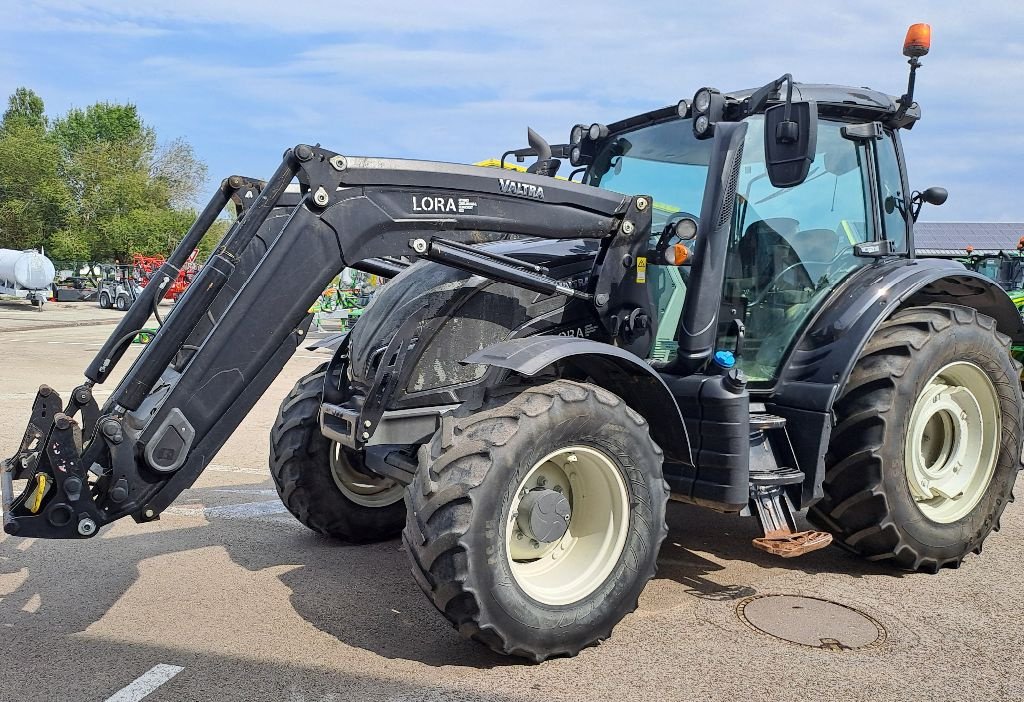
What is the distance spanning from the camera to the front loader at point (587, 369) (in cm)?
360

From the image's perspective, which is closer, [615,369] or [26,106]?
[615,369]

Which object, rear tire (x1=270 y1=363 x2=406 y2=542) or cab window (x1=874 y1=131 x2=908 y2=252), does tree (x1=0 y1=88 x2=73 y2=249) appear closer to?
rear tire (x1=270 y1=363 x2=406 y2=542)

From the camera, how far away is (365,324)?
4.76m

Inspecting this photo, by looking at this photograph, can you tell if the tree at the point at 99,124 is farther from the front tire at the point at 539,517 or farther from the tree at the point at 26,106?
the front tire at the point at 539,517

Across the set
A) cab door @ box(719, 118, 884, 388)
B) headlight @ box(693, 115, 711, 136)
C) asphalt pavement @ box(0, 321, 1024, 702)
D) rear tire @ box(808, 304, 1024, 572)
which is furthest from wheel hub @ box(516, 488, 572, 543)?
headlight @ box(693, 115, 711, 136)

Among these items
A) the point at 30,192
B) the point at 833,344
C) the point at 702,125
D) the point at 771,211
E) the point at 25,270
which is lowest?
the point at 25,270

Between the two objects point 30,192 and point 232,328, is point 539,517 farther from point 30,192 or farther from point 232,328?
point 30,192

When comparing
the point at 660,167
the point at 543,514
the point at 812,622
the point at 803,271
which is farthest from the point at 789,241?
the point at 543,514

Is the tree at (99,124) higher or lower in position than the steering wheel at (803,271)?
higher

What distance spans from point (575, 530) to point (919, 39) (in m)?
3.18

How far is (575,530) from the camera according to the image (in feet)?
13.6

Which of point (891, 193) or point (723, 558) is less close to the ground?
point (891, 193)

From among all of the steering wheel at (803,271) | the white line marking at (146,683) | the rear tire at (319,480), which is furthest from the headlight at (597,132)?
the white line marking at (146,683)

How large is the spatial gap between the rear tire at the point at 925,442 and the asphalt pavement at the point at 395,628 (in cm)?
24
